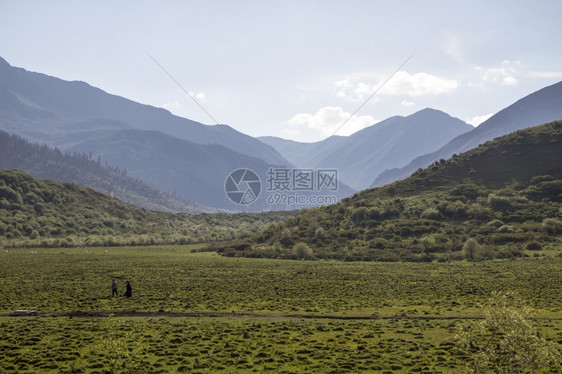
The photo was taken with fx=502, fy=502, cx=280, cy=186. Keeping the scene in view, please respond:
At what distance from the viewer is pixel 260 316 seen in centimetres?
3703

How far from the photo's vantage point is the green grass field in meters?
24.8

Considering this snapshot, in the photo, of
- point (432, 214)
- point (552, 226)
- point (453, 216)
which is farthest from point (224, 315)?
point (453, 216)

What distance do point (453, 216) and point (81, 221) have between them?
103798 millimetres

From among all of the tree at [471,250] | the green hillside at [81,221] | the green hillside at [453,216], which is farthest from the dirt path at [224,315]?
the green hillside at [81,221]

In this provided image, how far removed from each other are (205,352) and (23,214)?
12795 centimetres

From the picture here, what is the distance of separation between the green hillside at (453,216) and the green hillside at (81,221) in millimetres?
30067

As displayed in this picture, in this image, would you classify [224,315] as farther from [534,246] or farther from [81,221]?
[81,221]

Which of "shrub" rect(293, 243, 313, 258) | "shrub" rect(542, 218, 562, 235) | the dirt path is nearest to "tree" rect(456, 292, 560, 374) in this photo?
the dirt path

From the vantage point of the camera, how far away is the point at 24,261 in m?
80.2

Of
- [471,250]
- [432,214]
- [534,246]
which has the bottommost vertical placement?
[471,250]

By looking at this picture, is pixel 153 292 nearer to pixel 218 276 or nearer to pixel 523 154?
pixel 218 276

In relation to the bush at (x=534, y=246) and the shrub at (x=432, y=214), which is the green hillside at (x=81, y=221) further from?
the bush at (x=534, y=246)

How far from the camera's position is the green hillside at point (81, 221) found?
130 metres

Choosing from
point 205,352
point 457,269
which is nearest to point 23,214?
point 457,269
